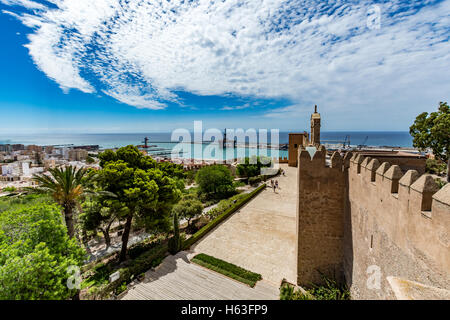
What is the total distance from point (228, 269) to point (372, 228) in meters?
6.87

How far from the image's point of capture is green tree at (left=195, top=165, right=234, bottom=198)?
23422 millimetres

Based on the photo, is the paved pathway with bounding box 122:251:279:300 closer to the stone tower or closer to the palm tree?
the palm tree

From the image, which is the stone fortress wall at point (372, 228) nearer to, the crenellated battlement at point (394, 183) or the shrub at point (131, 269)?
the crenellated battlement at point (394, 183)

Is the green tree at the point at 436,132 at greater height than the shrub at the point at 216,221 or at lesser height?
greater

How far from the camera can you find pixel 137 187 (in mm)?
10125

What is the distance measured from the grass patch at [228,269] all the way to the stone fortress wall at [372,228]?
87.2 inches

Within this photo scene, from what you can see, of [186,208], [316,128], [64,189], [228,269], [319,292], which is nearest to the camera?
[319,292]

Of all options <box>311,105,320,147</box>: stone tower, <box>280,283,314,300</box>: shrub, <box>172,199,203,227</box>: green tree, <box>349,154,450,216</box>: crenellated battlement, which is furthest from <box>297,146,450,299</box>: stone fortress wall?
<box>172,199,203,227</box>: green tree

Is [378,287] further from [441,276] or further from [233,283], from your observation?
[233,283]

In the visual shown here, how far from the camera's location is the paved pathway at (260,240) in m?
10.2

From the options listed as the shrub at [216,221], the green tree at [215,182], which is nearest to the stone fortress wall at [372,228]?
the shrub at [216,221]

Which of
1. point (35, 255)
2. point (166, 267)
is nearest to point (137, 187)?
point (166, 267)

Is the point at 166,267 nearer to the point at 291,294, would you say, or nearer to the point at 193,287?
the point at 193,287

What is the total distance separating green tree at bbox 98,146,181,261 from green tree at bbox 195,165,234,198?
37.6 ft
